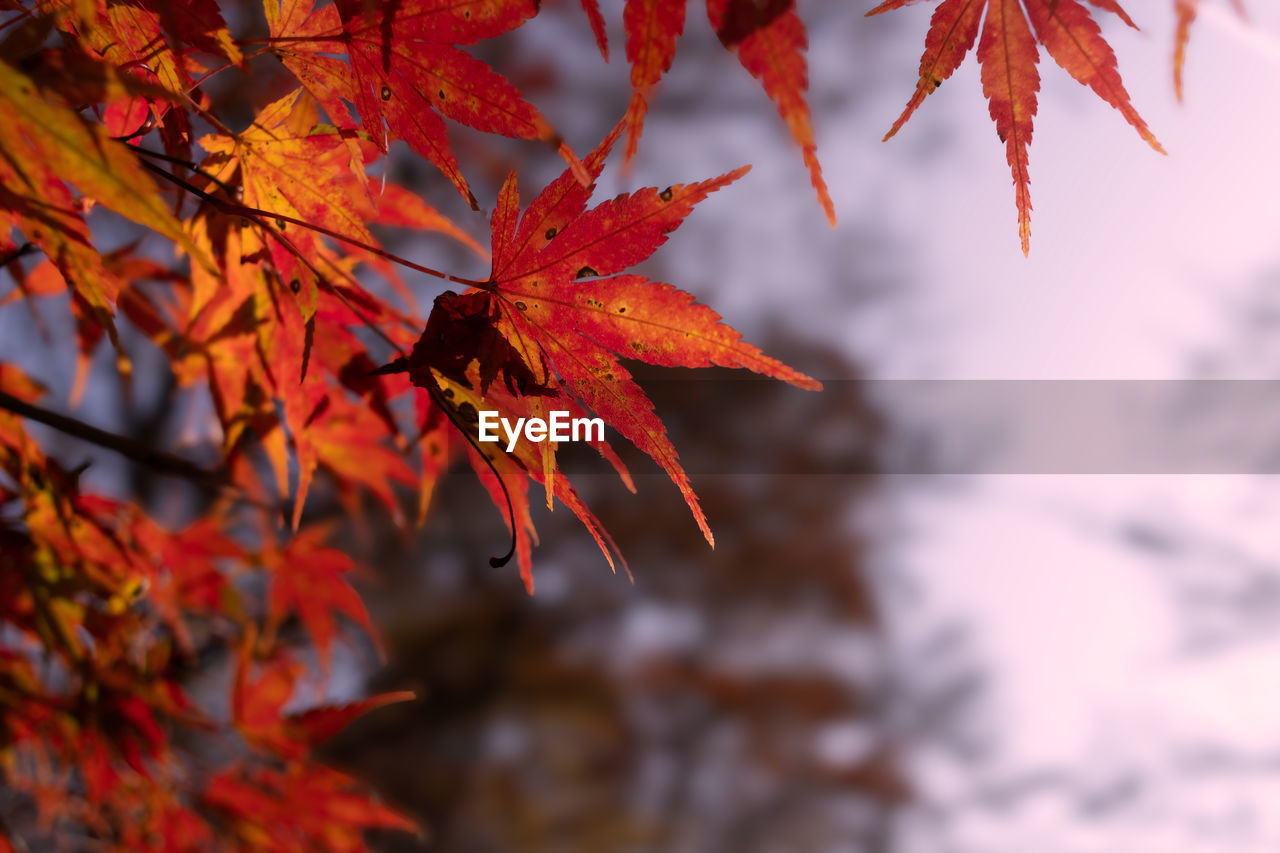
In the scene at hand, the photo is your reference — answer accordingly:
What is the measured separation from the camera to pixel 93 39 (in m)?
0.43

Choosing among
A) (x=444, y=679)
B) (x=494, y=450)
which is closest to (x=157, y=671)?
(x=494, y=450)

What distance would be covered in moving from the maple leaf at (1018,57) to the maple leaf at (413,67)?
0.72 feet

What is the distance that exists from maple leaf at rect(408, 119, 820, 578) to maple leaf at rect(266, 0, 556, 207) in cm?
5

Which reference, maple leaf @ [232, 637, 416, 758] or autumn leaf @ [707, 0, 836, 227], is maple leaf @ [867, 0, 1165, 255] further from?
maple leaf @ [232, 637, 416, 758]

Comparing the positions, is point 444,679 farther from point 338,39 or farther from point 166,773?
point 338,39

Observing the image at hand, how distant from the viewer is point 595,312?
0.47 m

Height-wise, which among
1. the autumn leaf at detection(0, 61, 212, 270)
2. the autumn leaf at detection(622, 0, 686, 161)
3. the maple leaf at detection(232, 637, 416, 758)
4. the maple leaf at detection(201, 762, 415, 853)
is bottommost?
the maple leaf at detection(201, 762, 415, 853)

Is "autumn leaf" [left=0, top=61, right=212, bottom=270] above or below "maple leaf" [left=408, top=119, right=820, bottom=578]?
below

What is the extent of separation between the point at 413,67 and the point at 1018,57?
0.36 metres

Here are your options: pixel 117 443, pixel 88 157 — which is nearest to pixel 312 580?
pixel 117 443

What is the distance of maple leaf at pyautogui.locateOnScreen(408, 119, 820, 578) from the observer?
0.43 meters

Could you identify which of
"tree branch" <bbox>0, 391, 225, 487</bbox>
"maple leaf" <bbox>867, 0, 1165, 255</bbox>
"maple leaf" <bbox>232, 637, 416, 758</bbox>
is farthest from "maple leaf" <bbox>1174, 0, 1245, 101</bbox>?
"maple leaf" <bbox>232, 637, 416, 758</bbox>

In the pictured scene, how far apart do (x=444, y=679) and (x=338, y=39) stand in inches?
180

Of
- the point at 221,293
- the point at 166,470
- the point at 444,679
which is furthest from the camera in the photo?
the point at 444,679
